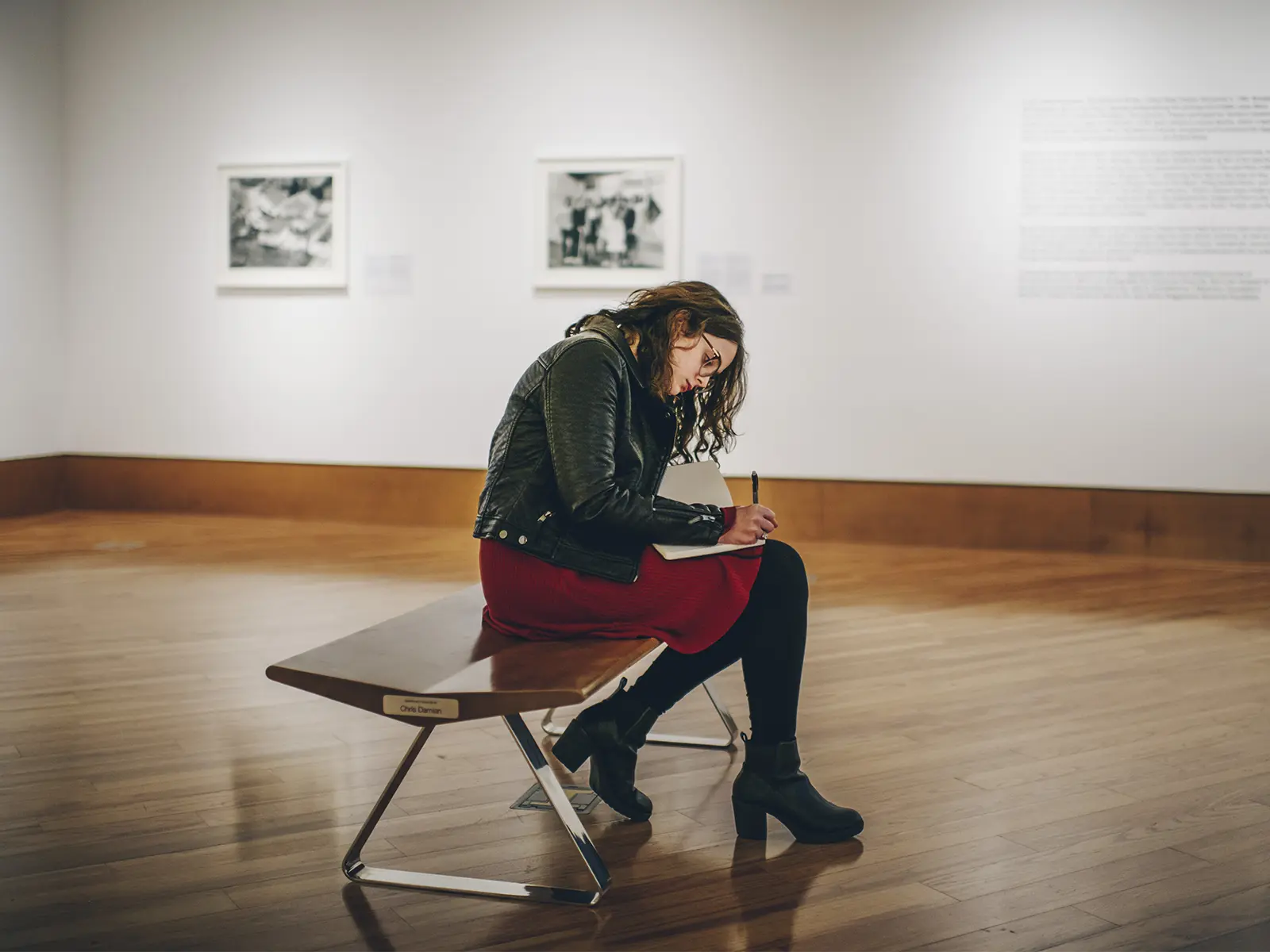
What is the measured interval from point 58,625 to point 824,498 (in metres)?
4.86

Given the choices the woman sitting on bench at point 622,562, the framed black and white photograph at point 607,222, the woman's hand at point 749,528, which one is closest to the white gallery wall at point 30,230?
the framed black and white photograph at point 607,222

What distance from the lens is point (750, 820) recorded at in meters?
3.07

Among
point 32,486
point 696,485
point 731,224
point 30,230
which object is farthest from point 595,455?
point 30,230

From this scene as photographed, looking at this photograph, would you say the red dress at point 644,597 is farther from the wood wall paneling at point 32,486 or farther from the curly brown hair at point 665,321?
the wood wall paneling at point 32,486

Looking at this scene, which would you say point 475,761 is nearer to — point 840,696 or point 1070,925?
point 840,696

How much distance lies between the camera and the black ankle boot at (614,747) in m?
3.21

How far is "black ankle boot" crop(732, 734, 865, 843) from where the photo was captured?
3.02 metres

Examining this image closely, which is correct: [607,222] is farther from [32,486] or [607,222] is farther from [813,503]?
[32,486]

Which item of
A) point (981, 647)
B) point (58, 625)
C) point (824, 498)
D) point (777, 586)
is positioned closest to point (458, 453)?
point (824, 498)

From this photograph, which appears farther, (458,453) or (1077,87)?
(458,453)

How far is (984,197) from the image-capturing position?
823 centimetres

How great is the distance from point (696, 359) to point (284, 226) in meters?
6.81

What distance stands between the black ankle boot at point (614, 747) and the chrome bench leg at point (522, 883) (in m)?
0.37

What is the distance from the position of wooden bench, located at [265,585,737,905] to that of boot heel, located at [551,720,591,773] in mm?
378
